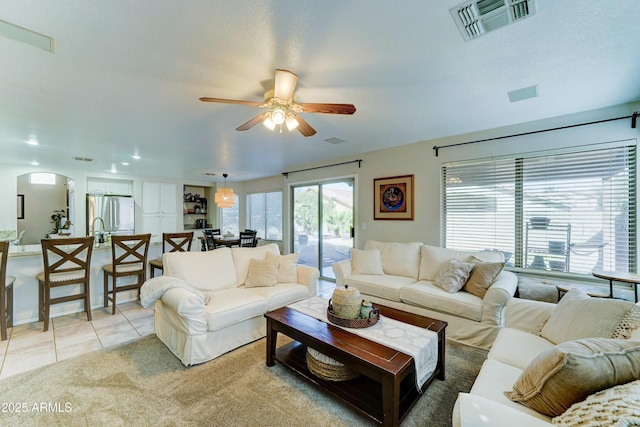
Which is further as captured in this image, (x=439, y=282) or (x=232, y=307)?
(x=439, y=282)

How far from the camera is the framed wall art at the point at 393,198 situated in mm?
4246

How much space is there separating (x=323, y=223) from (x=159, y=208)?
4980mm

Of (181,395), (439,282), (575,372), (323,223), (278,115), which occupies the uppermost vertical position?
(278,115)

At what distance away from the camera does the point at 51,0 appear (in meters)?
1.33

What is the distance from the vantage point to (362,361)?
1.65 metres

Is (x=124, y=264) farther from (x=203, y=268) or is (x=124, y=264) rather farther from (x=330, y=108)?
(x=330, y=108)

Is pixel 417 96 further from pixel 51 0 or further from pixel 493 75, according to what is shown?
pixel 51 0

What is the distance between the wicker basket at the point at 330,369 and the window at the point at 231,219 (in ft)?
23.1

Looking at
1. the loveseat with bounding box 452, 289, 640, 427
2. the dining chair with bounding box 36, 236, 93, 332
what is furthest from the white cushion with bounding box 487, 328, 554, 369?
the dining chair with bounding box 36, 236, 93, 332

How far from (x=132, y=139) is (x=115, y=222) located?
3983 millimetres

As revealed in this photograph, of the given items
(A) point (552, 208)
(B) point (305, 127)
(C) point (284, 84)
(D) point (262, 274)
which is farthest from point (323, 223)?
(C) point (284, 84)

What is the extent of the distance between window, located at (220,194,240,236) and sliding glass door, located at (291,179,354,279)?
3.11 meters

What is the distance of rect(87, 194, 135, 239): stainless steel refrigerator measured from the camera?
6.24 metres

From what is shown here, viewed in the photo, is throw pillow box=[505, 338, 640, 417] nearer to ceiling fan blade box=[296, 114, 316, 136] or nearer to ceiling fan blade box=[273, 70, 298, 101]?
ceiling fan blade box=[273, 70, 298, 101]
